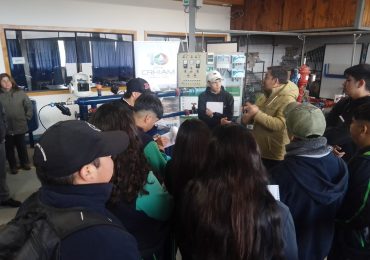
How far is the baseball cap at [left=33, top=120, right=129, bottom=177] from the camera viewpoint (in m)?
0.78

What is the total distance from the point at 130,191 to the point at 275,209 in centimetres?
55

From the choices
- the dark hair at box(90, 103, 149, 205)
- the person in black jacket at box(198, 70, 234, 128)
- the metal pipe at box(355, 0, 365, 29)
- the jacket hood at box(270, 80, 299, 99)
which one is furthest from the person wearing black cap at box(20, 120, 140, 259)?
the metal pipe at box(355, 0, 365, 29)

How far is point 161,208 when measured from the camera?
125 centimetres

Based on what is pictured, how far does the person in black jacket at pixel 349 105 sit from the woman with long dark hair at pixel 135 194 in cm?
144

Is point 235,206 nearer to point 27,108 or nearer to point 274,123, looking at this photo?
point 274,123

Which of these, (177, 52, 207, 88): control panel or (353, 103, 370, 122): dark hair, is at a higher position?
(177, 52, 207, 88): control panel

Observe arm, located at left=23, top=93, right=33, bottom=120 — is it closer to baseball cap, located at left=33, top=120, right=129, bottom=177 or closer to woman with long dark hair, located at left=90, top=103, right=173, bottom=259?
woman with long dark hair, located at left=90, top=103, right=173, bottom=259

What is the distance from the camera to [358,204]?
1333mm

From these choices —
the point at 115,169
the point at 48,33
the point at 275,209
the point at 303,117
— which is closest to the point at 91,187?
the point at 115,169

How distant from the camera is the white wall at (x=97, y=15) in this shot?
486cm

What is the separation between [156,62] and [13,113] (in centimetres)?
215

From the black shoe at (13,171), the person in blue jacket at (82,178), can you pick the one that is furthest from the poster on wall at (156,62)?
the person in blue jacket at (82,178)

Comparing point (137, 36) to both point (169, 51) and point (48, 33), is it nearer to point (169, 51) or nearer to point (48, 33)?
point (48, 33)

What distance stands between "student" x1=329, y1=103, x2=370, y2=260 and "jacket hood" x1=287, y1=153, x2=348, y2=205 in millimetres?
121
